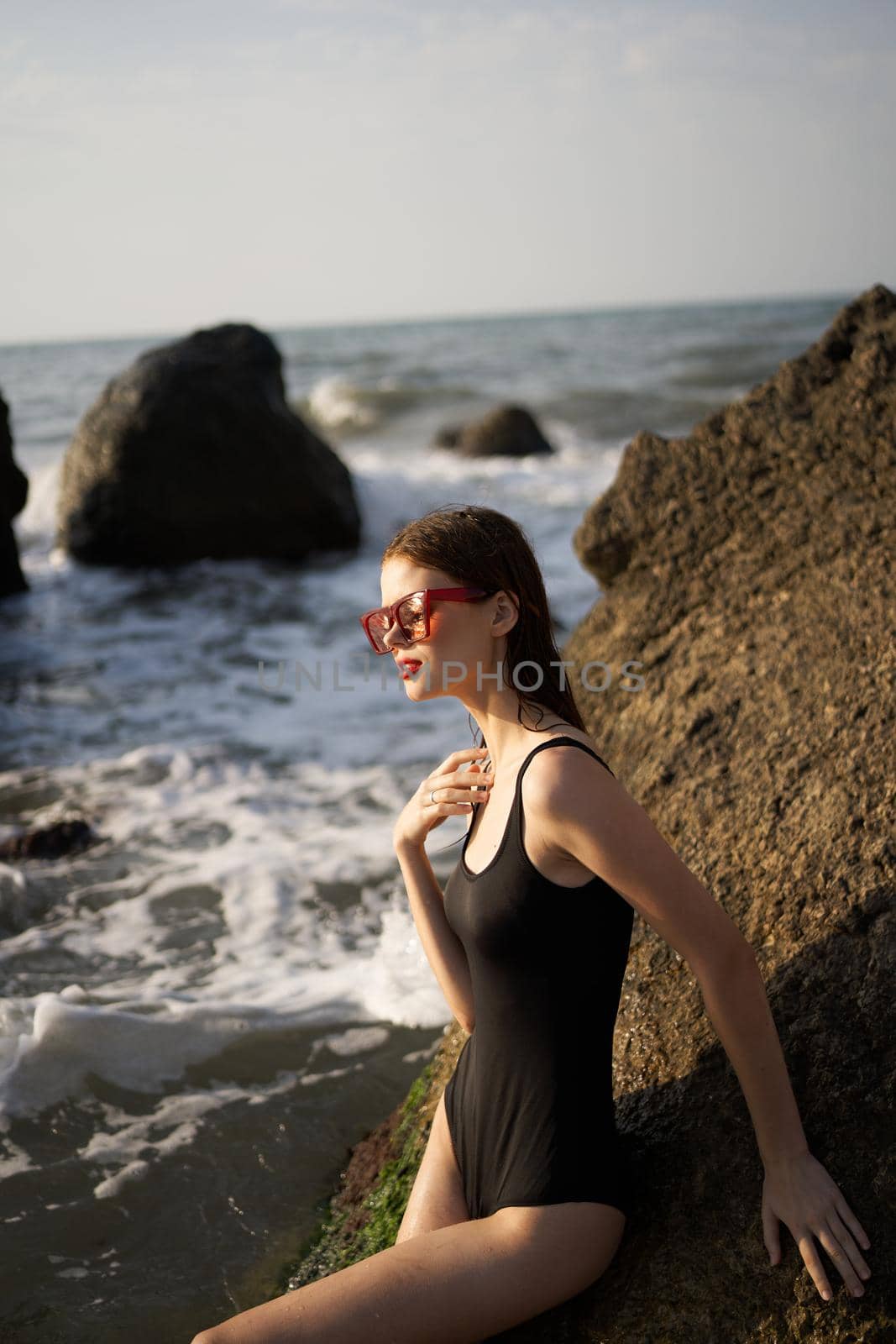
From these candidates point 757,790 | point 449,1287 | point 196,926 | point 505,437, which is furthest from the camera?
point 505,437

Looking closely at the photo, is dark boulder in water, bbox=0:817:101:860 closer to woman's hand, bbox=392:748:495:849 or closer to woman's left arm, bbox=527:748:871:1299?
woman's hand, bbox=392:748:495:849

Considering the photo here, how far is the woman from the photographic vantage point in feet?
6.31

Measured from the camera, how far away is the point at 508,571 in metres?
2.22

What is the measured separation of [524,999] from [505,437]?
16461 millimetres

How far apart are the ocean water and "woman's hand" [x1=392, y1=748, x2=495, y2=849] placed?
3.95ft

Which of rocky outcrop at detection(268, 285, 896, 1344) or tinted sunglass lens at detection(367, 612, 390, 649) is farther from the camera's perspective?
tinted sunglass lens at detection(367, 612, 390, 649)

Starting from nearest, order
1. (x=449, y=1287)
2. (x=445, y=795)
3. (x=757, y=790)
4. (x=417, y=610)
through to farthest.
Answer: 1. (x=449, y=1287)
2. (x=417, y=610)
3. (x=445, y=795)
4. (x=757, y=790)

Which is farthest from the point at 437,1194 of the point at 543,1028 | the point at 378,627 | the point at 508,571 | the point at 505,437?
the point at 505,437

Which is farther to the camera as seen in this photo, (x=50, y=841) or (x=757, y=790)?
(x=50, y=841)

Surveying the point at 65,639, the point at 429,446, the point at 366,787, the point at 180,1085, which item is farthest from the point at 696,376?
the point at 180,1085

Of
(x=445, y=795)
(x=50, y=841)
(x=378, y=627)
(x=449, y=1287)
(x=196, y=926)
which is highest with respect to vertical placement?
(x=378, y=627)

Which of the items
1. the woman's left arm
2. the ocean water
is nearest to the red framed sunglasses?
the woman's left arm

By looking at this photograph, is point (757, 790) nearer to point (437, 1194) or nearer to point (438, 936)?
point (438, 936)

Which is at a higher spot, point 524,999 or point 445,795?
point 445,795
